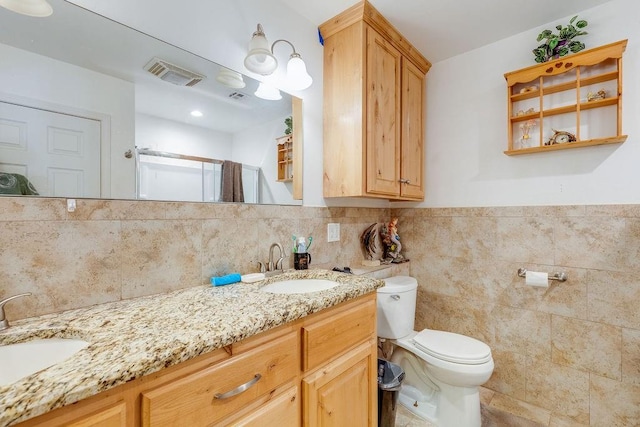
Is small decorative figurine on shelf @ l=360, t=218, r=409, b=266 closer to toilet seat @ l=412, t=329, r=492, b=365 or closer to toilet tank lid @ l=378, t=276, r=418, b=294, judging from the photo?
toilet tank lid @ l=378, t=276, r=418, b=294

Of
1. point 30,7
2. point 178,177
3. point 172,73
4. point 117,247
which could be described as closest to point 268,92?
point 172,73

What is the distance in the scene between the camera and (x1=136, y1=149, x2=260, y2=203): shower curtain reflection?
108 cm

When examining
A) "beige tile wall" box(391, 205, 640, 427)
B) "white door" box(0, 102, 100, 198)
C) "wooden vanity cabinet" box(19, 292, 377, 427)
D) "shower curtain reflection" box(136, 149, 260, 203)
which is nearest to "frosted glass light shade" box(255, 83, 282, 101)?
"shower curtain reflection" box(136, 149, 260, 203)

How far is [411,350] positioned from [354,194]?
3.25 ft

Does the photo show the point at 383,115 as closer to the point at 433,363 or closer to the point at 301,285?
the point at 301,285

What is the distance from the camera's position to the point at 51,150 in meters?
0.89

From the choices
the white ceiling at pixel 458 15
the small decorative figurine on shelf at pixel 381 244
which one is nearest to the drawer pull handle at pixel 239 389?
the small decorative figurine on shelf at pixel 381 244

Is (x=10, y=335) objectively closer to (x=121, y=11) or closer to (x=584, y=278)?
(x=121, y=11)

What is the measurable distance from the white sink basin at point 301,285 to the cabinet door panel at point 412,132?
920mm

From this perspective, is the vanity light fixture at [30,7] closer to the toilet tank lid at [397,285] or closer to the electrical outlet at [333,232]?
the electrical outlet at [333,232]

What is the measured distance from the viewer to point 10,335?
0.70 m

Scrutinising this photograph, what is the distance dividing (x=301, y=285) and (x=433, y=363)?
2.85ft

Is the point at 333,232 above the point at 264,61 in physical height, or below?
below

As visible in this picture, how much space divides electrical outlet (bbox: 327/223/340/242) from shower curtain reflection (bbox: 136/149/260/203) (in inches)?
24.6
